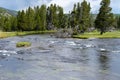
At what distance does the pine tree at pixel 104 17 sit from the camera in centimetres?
10469

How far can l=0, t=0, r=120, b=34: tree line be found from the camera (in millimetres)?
105938

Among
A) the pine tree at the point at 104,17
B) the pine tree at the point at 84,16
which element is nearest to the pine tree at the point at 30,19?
the pine tree at the point at 84,16

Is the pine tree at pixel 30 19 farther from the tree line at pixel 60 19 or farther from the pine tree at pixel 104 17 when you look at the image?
the pine tree at pixel 104 17

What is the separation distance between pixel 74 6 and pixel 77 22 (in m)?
12.5

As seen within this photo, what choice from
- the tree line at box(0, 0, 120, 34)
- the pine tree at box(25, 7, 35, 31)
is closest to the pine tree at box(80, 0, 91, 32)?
the tree line at box(0, 0, 120, 34)

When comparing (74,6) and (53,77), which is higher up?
(74,6)

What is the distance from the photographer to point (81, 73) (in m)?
32.3

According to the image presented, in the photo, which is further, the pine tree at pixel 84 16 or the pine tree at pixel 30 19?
the pine tree at pixel 30 19

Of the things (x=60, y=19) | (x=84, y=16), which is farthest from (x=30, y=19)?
(x=84, y=16)

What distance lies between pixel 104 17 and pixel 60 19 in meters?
78.2

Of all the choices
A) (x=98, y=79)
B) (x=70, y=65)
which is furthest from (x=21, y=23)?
(x=98, y=79)

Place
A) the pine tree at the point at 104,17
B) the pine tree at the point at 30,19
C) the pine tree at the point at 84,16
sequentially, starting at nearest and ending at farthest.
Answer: the pine tree at the point at 104,17 < the pine tree at the point at 84,16 < the pine tree at the point at 30,19

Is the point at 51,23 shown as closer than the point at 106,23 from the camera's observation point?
No

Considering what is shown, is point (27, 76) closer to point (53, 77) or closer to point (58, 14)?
point (53, 77)
